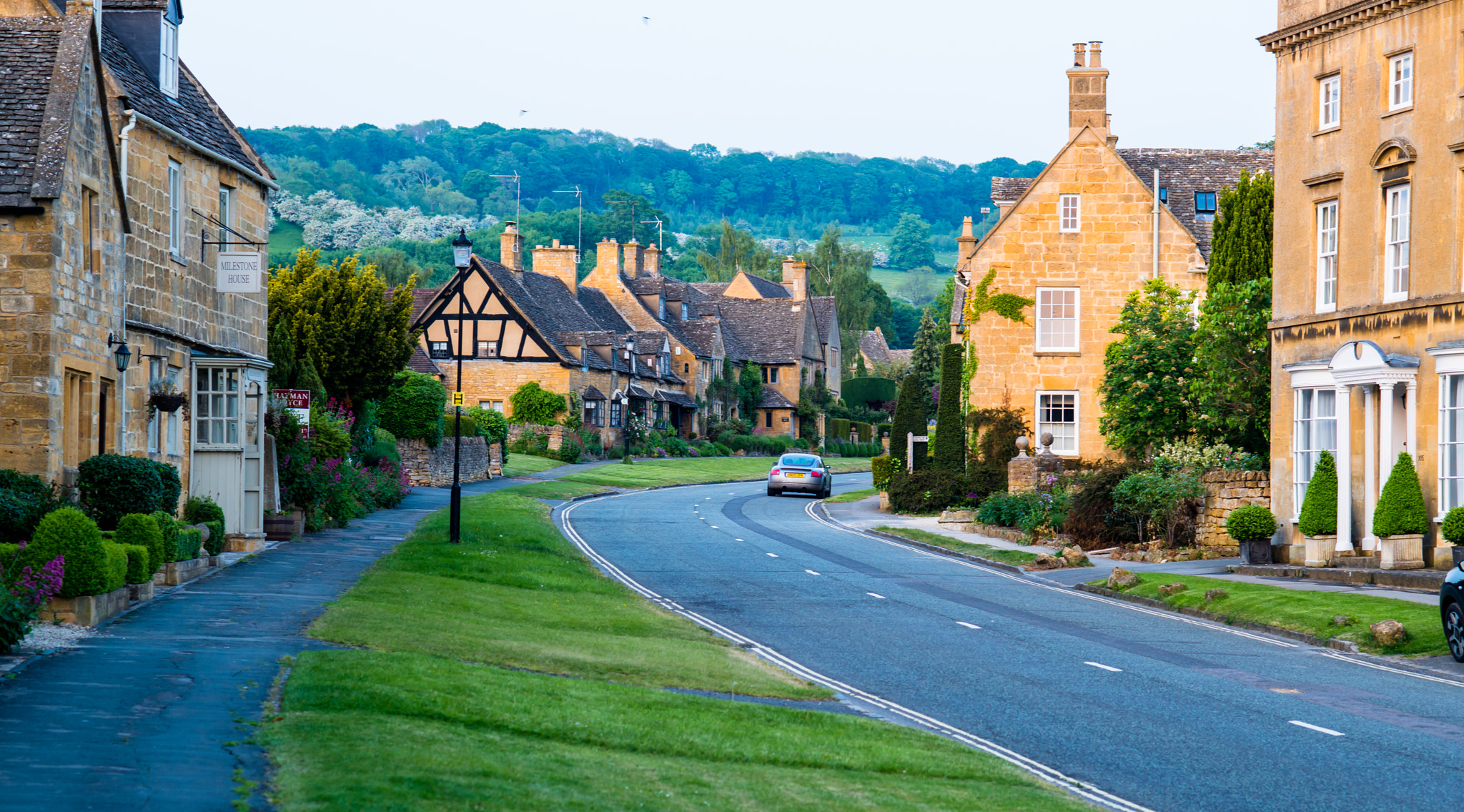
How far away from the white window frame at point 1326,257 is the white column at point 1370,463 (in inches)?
86.8

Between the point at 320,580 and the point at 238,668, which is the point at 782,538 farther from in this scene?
the point at 238,668

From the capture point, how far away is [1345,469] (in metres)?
24.4

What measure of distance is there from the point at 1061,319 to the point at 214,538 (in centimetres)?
2754

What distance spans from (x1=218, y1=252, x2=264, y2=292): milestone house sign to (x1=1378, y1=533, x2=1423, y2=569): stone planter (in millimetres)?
19503

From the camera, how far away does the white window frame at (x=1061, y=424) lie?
4194 cm

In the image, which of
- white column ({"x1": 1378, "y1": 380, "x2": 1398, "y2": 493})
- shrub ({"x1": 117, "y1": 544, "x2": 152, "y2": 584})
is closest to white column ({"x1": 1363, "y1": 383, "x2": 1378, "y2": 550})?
white column ({"x1": 1378, "y1": 380, "x2": 1398, "y2": 493})

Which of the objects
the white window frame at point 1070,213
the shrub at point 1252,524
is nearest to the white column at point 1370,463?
the shrub at point 1252,524

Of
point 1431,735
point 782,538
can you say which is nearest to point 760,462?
point 782,538

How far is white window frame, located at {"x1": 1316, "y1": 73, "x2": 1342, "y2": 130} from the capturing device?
25.5 m

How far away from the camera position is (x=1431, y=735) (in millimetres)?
11539

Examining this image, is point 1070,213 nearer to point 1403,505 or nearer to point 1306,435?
point 1306,435

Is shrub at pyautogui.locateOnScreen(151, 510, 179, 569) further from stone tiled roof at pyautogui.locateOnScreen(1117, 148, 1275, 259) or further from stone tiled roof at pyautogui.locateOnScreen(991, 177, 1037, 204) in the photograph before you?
stone tiled roof at pyautogui.locateOnScreen(991, 177, 1037, 204)

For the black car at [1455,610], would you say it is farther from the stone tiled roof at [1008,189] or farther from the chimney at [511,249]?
the chimney at [511,249]

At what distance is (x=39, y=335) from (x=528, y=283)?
6120cm
